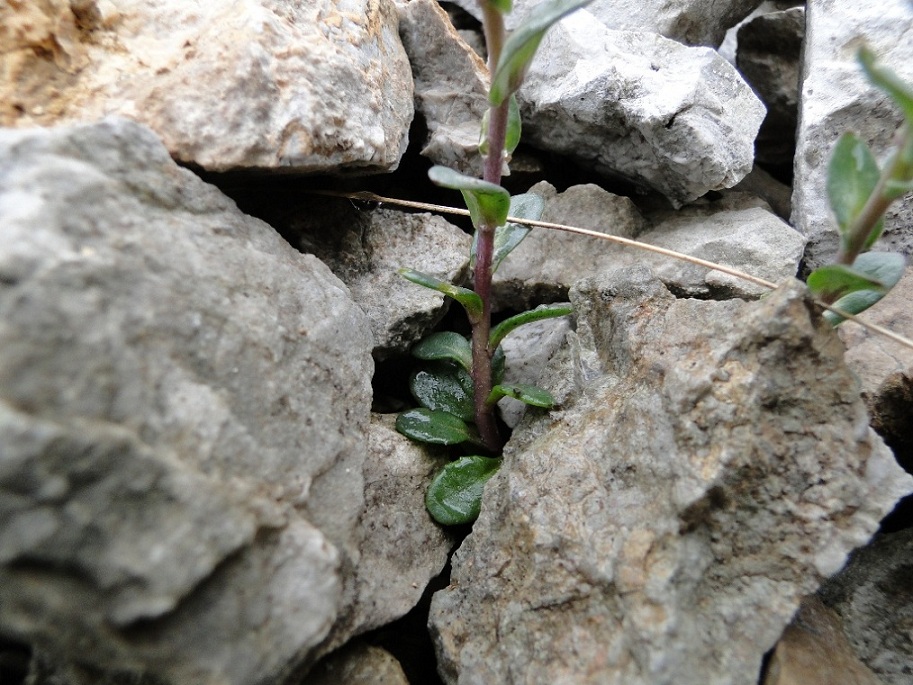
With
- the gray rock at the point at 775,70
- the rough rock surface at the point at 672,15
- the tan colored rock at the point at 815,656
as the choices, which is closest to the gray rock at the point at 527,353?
the tan colored rock at the point at 815,656

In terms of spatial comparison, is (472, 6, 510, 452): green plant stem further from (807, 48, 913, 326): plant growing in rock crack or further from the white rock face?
(807, 48, 913, 326): plant growing in rock crack

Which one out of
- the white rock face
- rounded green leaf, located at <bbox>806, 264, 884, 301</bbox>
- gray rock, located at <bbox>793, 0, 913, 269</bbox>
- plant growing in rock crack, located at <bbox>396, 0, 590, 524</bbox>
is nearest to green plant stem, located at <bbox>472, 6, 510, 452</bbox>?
plant growing in rock crack, located at <bbox>396, 0, 590, 524</bbox>

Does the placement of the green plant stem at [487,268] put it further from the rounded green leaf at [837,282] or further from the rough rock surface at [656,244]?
the rounded green leaf at [837,282]

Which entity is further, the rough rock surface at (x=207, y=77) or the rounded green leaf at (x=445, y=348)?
the rounded green leaf at (x=445, y=348)

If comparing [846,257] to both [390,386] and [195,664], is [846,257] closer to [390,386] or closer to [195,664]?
[390,386]

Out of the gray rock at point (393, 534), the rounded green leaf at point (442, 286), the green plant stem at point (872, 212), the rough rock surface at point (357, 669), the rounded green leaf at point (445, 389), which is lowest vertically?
the rough rock surface at point (357, 669)

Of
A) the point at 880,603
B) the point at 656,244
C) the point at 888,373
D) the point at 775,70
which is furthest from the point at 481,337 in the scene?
the point at 775,70

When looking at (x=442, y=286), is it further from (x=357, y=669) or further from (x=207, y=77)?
(x=357, y=669)
